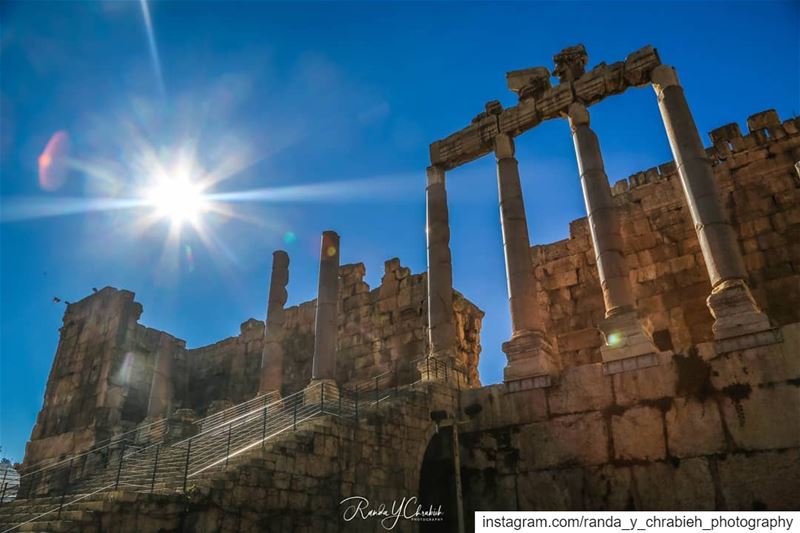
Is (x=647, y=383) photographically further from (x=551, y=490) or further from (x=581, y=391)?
(x=551, y=490)

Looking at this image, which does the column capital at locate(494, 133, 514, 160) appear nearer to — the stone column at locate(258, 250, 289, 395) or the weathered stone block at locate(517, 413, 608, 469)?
the weathered stone block at locate(517, 413, 608, 469)

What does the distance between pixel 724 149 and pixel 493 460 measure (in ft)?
37.5

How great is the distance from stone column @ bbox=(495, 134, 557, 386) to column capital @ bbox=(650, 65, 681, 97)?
3.90 m

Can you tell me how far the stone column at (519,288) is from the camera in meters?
12.1

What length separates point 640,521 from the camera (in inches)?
363

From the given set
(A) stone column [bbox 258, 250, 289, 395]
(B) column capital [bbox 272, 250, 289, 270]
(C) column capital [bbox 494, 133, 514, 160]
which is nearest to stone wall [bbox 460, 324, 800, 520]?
(C) column capital [bbox 494, 133, 514, 160]

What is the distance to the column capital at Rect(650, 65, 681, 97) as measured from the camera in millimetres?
13398

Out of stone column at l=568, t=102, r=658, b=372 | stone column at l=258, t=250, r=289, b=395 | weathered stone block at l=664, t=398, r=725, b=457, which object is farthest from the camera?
stone column at l=258, t=250, r=289, b=395

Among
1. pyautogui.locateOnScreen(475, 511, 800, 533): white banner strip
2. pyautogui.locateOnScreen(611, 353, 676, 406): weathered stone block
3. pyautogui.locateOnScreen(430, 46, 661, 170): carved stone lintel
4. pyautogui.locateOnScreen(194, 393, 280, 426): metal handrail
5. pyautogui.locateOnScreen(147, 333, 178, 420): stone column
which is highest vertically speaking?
pyautogui.locateOnScreen(430, 46, 661, 170): carved stone lintel

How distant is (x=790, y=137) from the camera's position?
49.2 feet

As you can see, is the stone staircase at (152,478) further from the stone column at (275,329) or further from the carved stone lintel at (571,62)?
the carved stone lintel at (571,62)

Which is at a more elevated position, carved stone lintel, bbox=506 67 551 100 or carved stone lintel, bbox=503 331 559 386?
carved stone lintel, bbox=506 67 551 100

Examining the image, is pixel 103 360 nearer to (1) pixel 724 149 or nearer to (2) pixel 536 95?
(2) pixel 536 95
